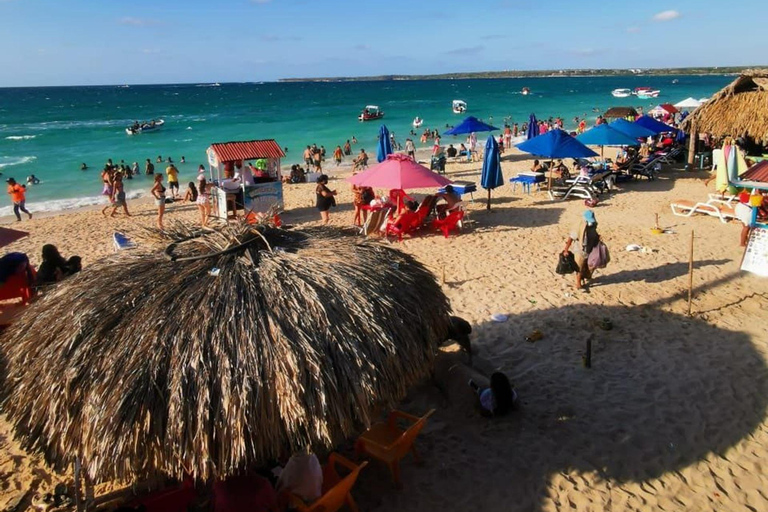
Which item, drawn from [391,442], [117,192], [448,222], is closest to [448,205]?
[448,222]

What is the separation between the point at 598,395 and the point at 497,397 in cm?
128

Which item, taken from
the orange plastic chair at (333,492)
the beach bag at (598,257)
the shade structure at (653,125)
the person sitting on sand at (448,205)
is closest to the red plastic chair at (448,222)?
the person sitting on sand at (448,205)

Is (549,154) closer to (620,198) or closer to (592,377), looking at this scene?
(620,198)

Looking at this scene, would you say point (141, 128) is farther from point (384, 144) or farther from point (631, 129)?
point (631, 129)

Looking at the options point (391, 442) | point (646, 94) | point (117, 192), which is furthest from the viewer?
point (646, 94)

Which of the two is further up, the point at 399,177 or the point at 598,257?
the point at 399,177

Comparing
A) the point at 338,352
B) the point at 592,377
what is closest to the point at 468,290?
the point at 592,377

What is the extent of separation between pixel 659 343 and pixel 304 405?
531 cm

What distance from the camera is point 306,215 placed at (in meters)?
14.3

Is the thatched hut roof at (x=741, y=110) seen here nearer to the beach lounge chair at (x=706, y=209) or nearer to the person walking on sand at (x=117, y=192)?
the beach lounge chair at (x=706, y=209)

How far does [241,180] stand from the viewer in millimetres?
12859

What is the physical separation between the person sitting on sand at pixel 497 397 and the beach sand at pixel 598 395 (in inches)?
4.6

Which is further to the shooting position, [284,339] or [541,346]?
[541,346]

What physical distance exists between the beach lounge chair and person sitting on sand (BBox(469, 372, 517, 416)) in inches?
368
